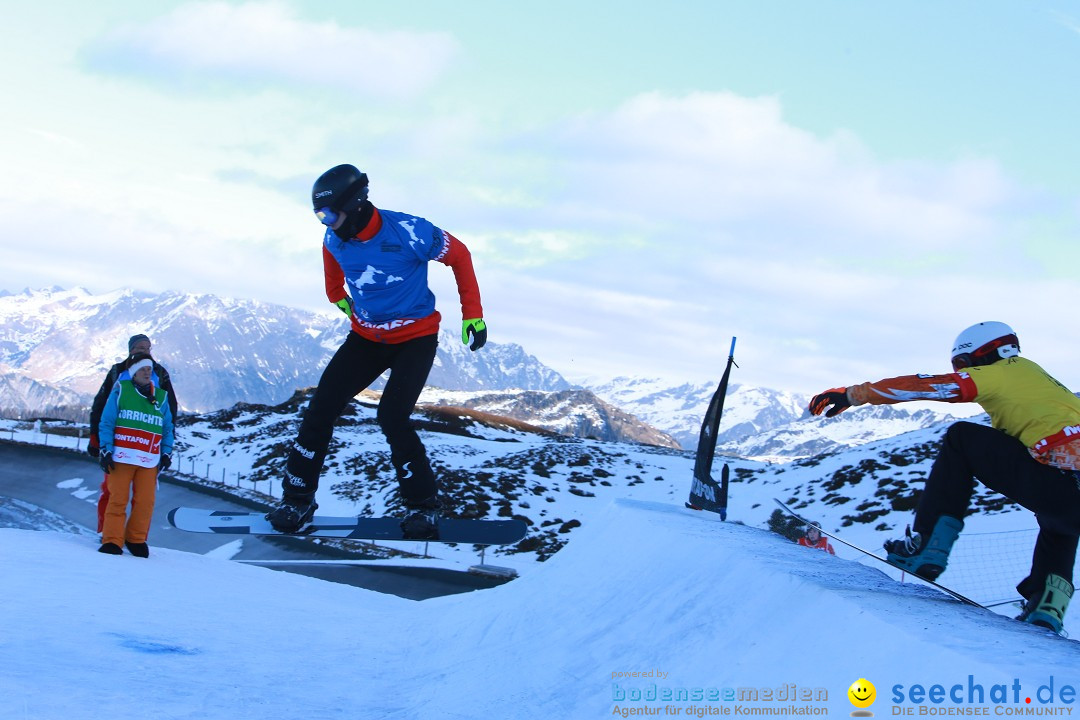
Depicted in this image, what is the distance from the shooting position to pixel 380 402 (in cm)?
709

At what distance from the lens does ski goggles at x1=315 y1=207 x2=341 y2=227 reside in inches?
265

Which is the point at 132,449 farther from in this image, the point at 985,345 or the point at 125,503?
the point at 985,345

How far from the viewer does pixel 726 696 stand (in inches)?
125

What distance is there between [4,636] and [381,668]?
2.10 metres

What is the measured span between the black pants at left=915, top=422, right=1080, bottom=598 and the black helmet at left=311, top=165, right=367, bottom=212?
4846 millimetres

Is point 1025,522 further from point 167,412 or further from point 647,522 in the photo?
point 167,412

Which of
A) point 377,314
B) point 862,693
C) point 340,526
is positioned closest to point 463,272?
point 377,314

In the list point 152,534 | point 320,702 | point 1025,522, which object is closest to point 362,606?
point 320,702

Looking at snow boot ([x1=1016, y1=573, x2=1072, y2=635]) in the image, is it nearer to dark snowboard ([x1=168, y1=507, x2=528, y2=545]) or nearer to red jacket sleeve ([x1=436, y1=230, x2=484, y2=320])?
red jacket sleeve ([x1=436, y1=230, x2=484, y2=320])

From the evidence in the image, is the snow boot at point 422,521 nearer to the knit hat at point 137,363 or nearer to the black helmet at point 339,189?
the black helmet at point 339,189

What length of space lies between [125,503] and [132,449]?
59cm

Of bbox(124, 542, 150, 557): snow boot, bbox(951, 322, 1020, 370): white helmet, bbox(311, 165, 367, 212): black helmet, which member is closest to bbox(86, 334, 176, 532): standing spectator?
bbox(124, 542, 150, 557): snow boot

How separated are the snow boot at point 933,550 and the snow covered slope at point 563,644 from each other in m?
0.51

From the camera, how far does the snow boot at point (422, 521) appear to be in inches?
297
